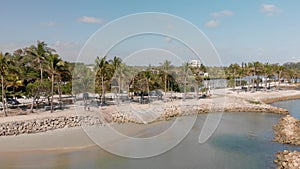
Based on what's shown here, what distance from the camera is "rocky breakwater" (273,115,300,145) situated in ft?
78.0

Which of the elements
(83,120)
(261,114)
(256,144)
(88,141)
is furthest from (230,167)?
(261,114)

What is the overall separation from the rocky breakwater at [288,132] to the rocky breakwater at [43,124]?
16.9 metres

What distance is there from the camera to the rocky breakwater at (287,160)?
57.2 ft

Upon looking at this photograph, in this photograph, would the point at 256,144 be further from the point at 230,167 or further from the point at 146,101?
the point at 146,101

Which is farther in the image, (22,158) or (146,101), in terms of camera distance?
(146,101)

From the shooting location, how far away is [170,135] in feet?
82.2

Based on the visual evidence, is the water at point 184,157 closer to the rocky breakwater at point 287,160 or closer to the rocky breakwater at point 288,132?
the rocky breakwater at point 287,160

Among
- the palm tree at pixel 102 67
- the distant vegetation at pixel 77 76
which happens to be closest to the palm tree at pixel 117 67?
the distant vegetation at pixel 77 76

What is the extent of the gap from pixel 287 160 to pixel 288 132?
871 cm

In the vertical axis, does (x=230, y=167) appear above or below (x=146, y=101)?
below

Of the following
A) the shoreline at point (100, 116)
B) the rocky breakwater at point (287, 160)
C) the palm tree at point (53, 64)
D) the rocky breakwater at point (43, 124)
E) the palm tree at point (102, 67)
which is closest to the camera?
the rocky breakwater at point (287, 160)

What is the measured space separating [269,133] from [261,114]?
11939 mm

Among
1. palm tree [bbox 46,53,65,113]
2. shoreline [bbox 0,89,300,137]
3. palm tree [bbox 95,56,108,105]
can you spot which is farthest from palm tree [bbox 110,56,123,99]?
palm tree [bbox 46,53,65,113]

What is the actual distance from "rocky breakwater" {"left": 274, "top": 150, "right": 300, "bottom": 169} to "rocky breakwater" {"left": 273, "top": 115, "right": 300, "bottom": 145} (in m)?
4.10
